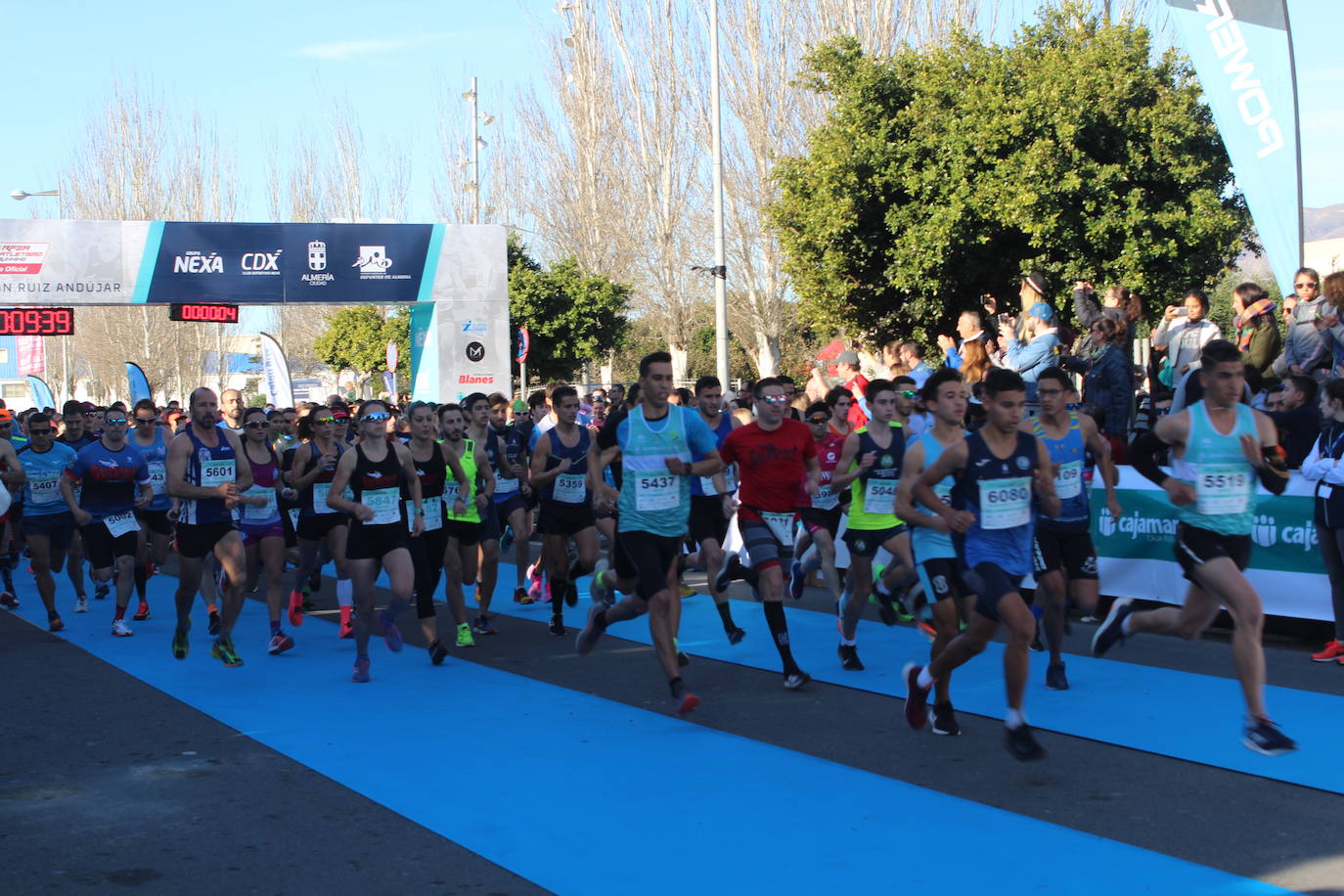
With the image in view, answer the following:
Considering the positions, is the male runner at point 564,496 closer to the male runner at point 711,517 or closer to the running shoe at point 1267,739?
the male runner at point 711,517

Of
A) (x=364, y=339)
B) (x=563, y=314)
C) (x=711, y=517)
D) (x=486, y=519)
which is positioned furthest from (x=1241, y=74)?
(x=364, y=339)

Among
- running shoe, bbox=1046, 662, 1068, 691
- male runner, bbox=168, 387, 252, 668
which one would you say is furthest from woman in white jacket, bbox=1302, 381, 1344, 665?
male runner, bbox=168, 387, 252, 668

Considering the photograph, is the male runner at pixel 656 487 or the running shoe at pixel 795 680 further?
the running shoe at pixel 795 680

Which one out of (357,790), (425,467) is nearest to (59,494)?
(425,467)

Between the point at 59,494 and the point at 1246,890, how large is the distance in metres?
10.7

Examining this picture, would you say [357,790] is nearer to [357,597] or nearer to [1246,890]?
[357,597]

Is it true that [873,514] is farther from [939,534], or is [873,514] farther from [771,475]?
[939,534]

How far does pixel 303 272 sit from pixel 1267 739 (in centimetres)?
2214

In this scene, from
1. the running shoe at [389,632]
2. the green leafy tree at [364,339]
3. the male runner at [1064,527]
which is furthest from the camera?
the green leafy tree at [364,339]

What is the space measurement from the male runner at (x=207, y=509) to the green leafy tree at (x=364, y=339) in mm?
31883

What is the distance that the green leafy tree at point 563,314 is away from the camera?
35188mm

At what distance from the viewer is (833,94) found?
23172 millimetres

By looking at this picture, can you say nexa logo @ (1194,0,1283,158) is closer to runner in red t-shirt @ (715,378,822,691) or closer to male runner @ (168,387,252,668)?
runner in red t-shirt @ (715,378,822,691)

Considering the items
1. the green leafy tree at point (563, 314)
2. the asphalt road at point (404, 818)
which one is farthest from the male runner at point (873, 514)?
the green leafy tree at point (563, 314)
